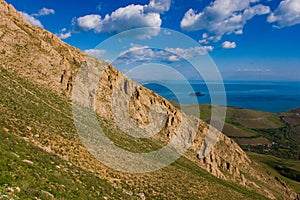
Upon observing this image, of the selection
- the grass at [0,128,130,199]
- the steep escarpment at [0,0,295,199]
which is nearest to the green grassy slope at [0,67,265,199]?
the grass at [0,128,130,199]

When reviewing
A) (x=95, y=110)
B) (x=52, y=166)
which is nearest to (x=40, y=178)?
(x=52, y=166)

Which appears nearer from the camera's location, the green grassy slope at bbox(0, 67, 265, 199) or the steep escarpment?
the green grassy slope at bbox(0, 67, 265, 199)

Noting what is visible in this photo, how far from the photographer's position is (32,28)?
78250 mm

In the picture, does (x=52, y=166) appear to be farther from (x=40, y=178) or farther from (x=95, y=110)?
(x=95, y=110)

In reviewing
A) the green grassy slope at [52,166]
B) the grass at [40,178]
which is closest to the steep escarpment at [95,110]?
the green grassy slope at [52,166]

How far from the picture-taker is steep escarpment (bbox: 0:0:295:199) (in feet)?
131

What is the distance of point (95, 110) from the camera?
68.8 m

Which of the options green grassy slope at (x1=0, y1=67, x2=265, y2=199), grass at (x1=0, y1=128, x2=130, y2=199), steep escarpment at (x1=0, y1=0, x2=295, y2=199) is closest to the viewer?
grass at (x1=0, y1=128, x2=130, y2=199)

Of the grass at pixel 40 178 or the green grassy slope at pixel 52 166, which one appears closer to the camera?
the grass at pixel 40 178

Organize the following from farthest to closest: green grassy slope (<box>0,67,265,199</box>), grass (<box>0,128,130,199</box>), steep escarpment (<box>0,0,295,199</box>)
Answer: steep escarpment (<box>0,0,295,199</box>)
green grassy slope (<box>0,67,265,199</box>)
grass (<box>0,128,130,199</box>)

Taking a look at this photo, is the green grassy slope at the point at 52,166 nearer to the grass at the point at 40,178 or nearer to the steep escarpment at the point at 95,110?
the grass at the point at 40,178

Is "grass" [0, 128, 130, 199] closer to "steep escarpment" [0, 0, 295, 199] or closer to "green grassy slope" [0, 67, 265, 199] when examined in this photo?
"green grassy slope" [0, 67, 265, 199]

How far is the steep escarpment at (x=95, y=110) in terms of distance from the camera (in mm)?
39938

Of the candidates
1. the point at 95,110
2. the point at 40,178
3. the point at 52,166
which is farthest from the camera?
the point at 95,110
